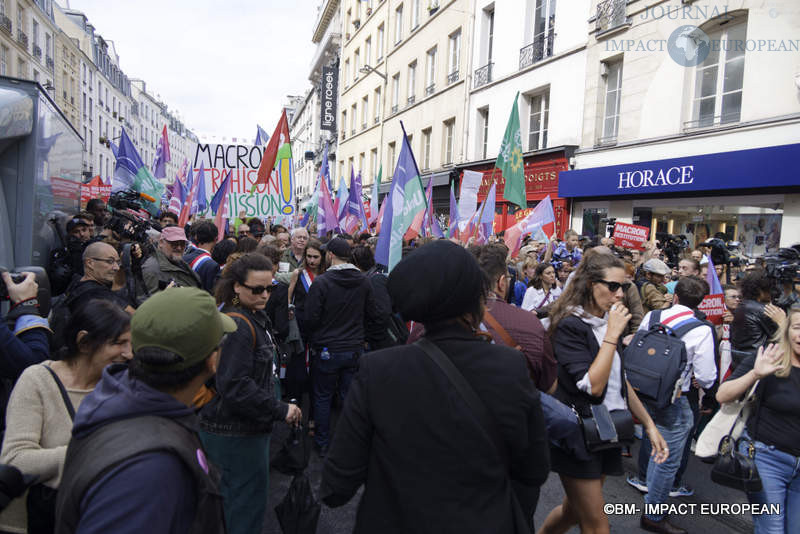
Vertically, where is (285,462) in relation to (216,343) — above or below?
Result: below

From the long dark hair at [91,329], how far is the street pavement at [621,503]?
1.16 m

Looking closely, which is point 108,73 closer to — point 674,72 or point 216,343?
point 674,72

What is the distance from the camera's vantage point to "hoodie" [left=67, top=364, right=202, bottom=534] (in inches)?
41.7

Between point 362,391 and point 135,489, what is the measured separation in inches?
26.6

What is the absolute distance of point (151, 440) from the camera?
1147 millimetres

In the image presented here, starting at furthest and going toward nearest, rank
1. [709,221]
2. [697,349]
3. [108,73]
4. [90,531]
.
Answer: [108,73] < [709,221] < [697,349] < [90,531]

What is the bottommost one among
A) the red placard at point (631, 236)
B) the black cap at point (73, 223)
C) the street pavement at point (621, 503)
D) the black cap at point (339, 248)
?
the street pavement at point (621, 503)

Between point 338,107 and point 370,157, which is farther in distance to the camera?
point 338,107

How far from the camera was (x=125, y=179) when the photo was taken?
965cm

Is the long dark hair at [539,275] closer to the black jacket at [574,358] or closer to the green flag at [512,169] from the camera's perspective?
the green flag at [512,169]

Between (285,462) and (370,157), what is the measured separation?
26.1m

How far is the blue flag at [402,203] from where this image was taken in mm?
5613

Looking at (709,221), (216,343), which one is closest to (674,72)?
(709,221)

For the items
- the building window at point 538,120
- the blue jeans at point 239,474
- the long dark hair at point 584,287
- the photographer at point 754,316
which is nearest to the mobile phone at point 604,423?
the long dark hair at point 584,287
